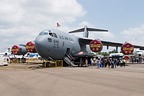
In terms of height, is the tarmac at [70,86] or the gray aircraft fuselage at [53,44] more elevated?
the gray aircraft fuselage at [53,44]

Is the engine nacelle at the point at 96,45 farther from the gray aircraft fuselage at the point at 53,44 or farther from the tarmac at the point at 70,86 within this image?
the tarmac at the point at 70,86

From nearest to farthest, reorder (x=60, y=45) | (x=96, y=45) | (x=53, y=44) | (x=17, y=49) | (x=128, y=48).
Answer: (x=53, y=44) < (x=60, y=45) < (x=96, y=45) < (x=128, y=48) < (x=17, y=49)

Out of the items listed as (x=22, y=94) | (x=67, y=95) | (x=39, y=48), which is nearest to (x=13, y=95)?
(x=22, y=94)

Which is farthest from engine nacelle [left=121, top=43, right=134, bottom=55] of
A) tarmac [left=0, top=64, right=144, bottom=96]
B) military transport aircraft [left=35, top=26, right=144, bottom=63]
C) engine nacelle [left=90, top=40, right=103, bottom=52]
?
tarmac [left=0, top=64, right=144, bottom=96]

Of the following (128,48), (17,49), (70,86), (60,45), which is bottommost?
(70,86)

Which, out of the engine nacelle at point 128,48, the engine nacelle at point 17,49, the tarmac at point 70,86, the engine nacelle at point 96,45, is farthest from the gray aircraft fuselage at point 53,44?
the engine nacelle at point 17,49

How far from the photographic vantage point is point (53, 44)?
30516 millimetres

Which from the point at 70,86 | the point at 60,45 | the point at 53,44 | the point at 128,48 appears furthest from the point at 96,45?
the point at 70,86

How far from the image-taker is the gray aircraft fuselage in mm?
29391

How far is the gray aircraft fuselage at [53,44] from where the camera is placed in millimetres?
29391

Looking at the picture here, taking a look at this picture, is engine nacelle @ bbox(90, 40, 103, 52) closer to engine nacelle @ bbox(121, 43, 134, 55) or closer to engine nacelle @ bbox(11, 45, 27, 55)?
engine nacelle @ bbox(121, 43, 134, 55)

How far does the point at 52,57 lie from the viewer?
31844 millimetres

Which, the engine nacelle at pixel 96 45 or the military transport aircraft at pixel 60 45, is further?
the engine nacelle at pixel 96 45

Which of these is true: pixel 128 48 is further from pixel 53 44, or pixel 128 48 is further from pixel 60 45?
pixel 53 44
